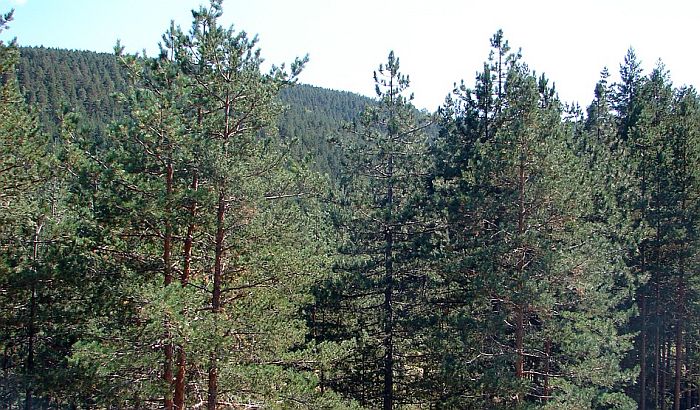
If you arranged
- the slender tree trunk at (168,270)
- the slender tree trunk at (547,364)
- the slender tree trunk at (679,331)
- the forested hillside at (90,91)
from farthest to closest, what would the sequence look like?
the forested hillside at (90,91)
the slender tree trunk at (679,331)
the slender tree trunk at (547,364)
the slender tree trunk at (168,270)

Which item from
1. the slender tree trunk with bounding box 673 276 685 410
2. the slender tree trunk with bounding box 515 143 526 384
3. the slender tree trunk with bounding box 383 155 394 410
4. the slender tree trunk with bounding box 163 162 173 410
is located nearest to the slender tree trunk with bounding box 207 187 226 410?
the slender tree trunk with bounding box 163 162 173 410

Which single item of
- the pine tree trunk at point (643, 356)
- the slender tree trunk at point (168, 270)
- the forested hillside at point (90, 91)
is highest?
the forested hillside at point (90, 91)

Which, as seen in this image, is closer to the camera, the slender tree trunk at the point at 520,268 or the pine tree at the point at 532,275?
the pine tree at the point at 532,275

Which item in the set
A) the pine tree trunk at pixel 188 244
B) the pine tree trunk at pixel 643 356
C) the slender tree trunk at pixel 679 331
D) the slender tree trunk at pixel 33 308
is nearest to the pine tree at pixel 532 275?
the pine tree trunk at pixel 188 244

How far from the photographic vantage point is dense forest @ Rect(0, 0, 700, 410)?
9.69 meters

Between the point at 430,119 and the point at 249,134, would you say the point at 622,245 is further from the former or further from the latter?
the point at 249,134

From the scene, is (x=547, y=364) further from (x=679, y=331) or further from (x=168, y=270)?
(x=168, y=270)

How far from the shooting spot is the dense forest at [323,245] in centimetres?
969

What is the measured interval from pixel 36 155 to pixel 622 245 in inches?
610

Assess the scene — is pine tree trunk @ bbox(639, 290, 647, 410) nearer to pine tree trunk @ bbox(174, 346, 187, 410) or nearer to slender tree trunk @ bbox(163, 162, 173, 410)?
pine tree trunk @ bbox(174, 346, 187, 410)

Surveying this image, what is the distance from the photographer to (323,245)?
42.4 ft

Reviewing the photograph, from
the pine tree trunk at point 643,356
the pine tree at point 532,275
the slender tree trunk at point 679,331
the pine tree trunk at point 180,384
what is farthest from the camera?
the pine tree trunk at point 643,356


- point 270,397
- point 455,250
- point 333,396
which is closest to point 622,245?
point 455,250

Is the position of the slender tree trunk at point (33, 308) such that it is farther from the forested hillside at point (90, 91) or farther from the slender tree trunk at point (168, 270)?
the forested hillside at point (90, 91)
